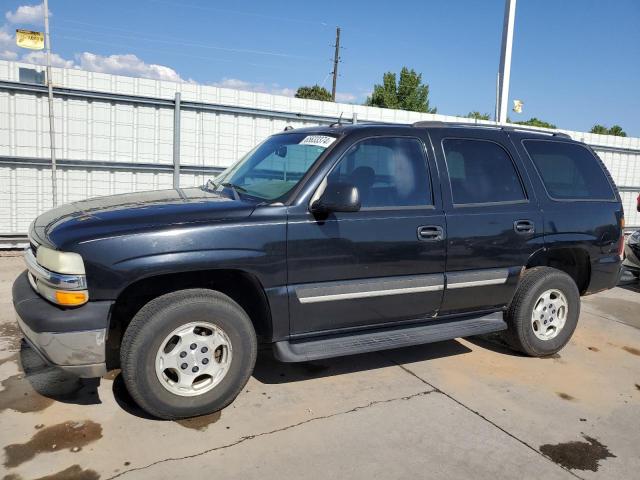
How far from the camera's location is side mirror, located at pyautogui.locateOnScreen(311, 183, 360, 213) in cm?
334

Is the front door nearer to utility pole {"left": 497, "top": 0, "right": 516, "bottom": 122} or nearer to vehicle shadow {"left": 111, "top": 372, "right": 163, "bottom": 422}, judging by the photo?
vehicle shadow {"left": 111, "top": 372, "right": 163, "bottom": 422}

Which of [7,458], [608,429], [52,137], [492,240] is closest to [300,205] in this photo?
[492,240]

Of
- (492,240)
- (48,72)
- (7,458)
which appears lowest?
(7,458)

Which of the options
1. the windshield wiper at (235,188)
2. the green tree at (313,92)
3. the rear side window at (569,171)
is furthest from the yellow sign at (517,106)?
the green tree at (313,92)

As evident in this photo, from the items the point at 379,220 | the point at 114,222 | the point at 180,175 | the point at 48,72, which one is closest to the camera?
the point at 114,222

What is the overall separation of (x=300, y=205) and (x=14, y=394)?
92.2 inches

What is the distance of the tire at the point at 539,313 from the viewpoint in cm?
447

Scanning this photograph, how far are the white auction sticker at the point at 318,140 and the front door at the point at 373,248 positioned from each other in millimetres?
170

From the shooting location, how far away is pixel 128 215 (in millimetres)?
3191

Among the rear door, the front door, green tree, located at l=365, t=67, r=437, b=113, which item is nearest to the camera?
the front door

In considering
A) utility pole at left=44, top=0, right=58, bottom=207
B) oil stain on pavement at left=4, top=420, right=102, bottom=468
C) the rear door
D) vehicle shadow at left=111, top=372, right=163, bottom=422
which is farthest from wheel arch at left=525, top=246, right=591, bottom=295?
utility pole at left=44, top=0, right=58, bottom=207

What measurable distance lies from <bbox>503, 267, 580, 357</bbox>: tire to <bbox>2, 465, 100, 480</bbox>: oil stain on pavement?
340 cm

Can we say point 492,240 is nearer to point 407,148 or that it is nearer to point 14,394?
point 407,148

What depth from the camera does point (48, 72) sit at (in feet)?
23.8
